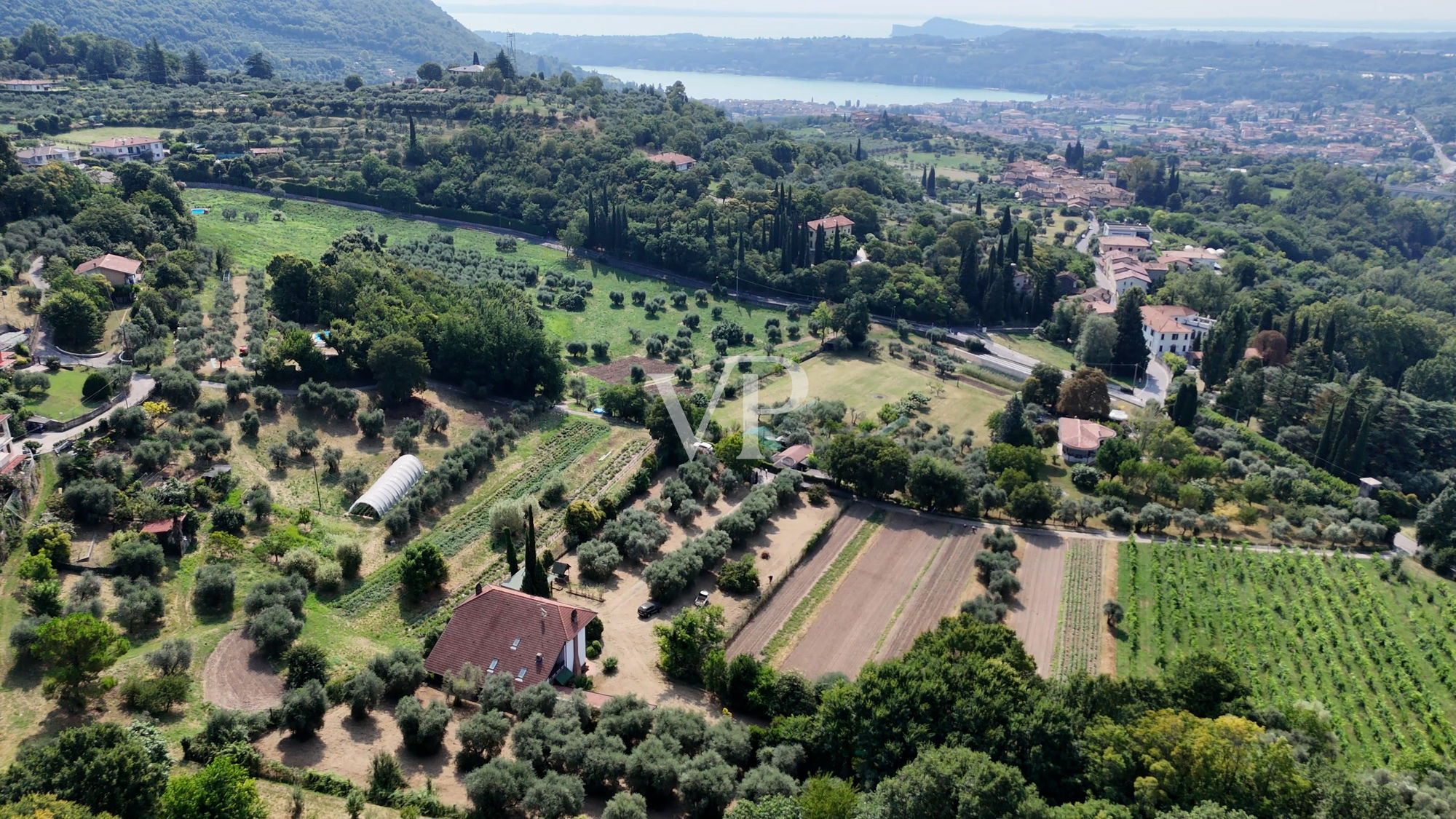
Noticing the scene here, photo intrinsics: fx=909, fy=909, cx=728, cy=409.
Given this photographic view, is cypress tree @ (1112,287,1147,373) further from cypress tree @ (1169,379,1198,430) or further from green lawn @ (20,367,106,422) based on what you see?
green lawn @ (20,367,106,422)

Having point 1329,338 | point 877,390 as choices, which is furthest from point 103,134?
point 1329,338

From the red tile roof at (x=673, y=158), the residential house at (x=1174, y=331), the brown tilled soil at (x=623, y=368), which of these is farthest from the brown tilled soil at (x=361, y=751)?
the red tile roof at (x=673, y=158)

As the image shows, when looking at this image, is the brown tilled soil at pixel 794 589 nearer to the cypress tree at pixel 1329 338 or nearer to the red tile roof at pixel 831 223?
the cypress tree at pixel 1329 338

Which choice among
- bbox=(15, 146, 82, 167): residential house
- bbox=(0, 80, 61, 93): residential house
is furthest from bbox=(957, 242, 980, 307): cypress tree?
bbox=(0, 80, 61, 93): residential house

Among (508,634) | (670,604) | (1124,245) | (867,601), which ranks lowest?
(867,601)

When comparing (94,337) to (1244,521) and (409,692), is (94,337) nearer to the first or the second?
(409,692)

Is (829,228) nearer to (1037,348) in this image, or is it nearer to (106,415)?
(1037,348)

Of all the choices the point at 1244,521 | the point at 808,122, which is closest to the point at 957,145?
the point at 808,122
